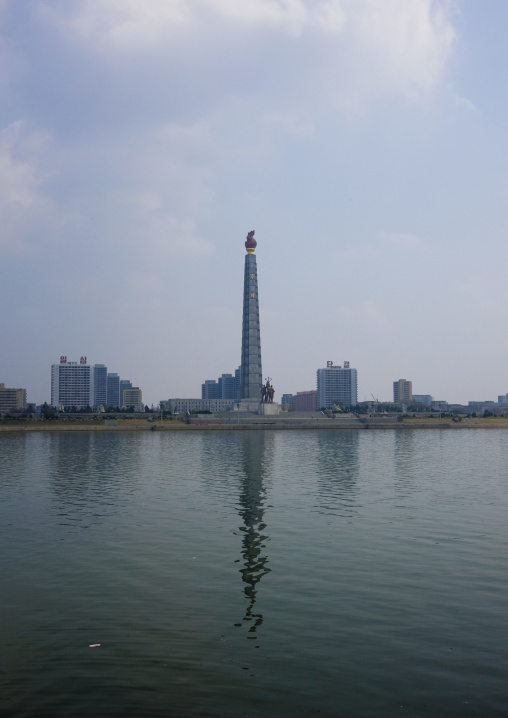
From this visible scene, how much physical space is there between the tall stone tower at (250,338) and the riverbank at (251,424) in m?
8.37

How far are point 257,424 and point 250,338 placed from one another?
831 inches

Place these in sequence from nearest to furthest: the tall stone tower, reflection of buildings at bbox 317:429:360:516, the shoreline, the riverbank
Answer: reflection of buildings at bbox 317:429:360:516
the shoreline
the riverbank
the tall stone tower

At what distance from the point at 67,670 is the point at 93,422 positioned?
12988 cm

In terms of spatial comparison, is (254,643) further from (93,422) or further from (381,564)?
(93,422)

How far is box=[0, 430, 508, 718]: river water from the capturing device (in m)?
10.1

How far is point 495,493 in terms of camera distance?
108ft

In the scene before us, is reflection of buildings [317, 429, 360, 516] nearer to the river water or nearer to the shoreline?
the river water

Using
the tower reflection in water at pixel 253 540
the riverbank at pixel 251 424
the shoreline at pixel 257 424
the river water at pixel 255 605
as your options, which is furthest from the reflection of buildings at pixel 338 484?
the riverbank at pixel 251 424

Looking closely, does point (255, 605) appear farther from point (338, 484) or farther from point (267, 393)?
point (267, 393)

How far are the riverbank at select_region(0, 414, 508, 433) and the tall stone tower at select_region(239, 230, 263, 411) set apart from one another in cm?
837

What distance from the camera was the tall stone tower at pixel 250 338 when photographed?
14750 cm

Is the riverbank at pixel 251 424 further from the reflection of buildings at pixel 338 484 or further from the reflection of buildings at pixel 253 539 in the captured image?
the reflection of buildings at pixel 253 539

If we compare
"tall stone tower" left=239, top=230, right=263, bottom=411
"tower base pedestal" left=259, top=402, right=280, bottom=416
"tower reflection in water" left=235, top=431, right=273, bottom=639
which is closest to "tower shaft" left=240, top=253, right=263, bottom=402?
"tall stone tower" left=239, top=230, right=263, bottom=411

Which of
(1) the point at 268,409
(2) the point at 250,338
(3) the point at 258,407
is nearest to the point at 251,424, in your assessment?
(1) the point at 268,409
